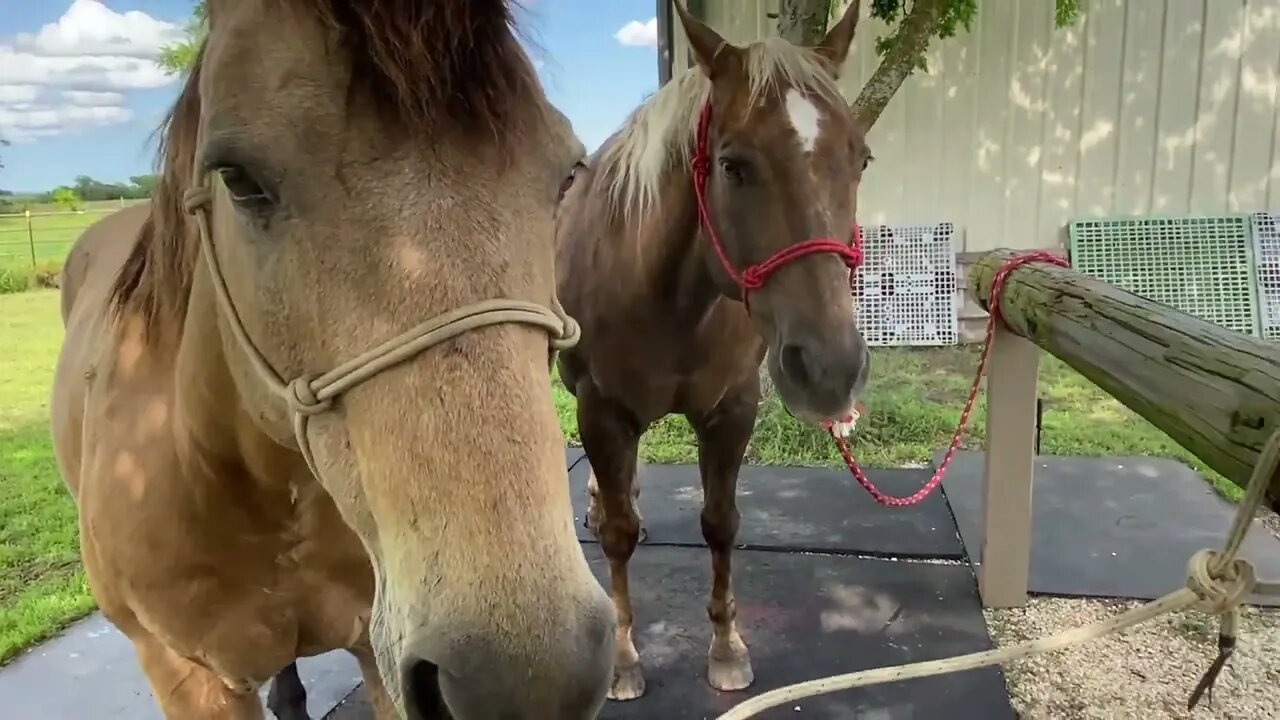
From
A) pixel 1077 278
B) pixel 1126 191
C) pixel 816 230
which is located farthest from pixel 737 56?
pixel 1126 191

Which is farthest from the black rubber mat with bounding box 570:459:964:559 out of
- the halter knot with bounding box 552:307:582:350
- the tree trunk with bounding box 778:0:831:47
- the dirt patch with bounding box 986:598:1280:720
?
the halter knot with bounding box 552:307:582:350

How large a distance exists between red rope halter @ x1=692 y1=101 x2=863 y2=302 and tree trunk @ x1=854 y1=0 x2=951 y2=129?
2834 mm

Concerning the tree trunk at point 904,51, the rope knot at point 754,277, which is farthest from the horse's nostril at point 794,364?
the tree trunk at point 904,51

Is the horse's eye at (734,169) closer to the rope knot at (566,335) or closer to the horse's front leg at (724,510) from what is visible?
the horse's front leg at (724,510)

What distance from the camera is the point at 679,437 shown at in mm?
5574

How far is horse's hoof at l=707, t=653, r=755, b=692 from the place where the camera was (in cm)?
286

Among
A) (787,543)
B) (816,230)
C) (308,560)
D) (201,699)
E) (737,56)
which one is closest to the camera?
(308,560)

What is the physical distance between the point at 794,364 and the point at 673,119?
0.96 m

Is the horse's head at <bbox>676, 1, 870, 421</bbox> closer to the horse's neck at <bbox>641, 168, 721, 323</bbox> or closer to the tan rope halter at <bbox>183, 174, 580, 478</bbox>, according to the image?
the horse's neck at <bbox>641, 168, 721, 323</bbox>

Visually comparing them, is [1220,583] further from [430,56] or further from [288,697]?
[288,697]

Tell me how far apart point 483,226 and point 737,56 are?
1.70 metres

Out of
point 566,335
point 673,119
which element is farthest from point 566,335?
point 673,119

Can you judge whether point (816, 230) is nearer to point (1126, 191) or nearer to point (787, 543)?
point (787, 543)

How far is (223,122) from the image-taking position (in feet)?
3.18
